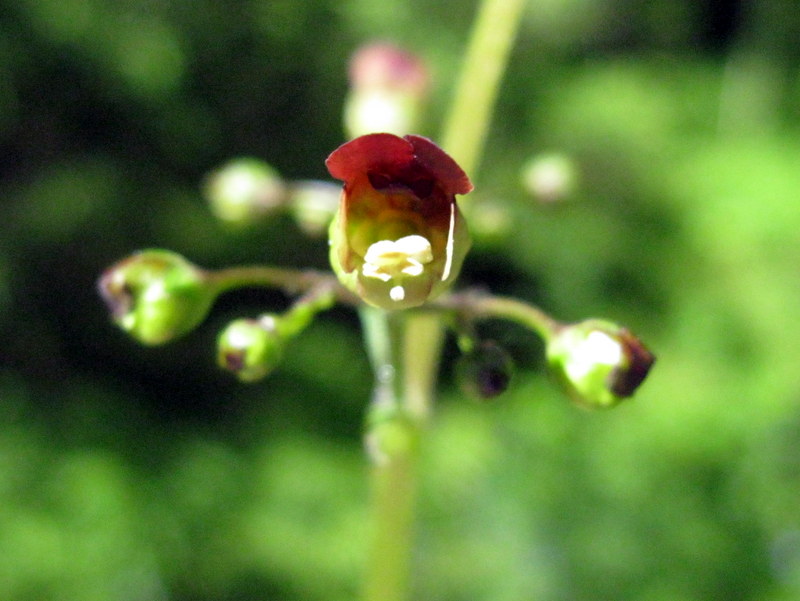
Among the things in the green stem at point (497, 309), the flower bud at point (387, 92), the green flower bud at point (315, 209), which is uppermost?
the flower bud at point (387, 92)

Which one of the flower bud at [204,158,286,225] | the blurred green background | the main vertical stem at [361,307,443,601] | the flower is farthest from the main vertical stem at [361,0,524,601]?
the blurred green background

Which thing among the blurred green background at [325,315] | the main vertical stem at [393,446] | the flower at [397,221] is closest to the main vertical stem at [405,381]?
the main vertical stem at [393,446]

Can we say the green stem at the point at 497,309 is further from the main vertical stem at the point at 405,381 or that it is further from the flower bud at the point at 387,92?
the flower bud at the point at 387,92

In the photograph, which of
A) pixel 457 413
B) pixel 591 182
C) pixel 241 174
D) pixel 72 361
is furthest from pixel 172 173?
pixel 241 174

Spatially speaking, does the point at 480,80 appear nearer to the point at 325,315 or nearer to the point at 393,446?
the point at 393,446

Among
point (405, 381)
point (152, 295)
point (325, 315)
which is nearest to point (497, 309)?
point (405, 381)

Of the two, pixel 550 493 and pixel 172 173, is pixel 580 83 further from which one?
pixel 550 493
